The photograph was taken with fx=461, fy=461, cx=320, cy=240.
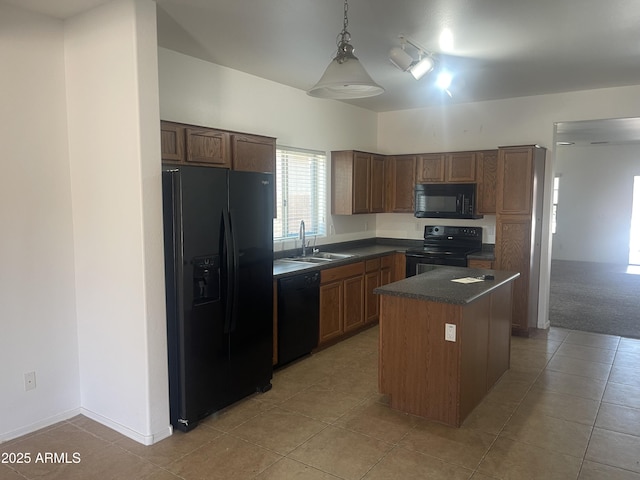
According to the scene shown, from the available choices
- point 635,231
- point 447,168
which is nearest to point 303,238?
point 447,168

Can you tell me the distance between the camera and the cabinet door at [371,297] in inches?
212

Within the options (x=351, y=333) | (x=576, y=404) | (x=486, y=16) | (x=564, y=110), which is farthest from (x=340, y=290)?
(x=564, y=110)

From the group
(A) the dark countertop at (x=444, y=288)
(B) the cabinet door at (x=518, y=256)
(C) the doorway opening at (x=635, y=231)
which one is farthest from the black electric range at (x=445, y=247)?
(C) the doorway opening at (x=635, y=231)

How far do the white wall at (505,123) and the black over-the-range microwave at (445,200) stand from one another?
1.83 ft

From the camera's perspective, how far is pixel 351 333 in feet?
17.3

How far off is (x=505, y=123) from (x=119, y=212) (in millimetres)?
4674

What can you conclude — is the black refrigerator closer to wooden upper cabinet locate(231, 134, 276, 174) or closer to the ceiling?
wooden upper cabinet locate(231, 134, 276, 174)

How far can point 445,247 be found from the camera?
6.00 m

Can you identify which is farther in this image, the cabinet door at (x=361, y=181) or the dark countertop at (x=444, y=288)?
the cabinet door at (x=361, y=181)

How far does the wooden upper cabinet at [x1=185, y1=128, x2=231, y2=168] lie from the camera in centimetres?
365

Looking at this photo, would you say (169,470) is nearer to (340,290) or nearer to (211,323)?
(211,323)

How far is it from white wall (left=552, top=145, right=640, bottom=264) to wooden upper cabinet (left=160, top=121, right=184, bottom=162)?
9.91 meters

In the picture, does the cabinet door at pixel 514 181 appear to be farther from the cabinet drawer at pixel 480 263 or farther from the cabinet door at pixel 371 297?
the cabinet door at pixel 371 297

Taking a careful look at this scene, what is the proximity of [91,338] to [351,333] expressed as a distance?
282 cm
